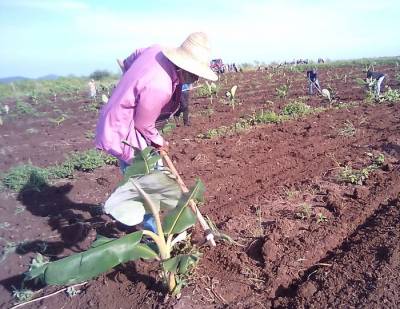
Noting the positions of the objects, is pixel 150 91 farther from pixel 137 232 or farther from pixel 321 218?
pixel 321 218

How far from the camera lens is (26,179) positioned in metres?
5.35

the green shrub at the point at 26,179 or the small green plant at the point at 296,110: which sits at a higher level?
the small green plant at the point at 296,110

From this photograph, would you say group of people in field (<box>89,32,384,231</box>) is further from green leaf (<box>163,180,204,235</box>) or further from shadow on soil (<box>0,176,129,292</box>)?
shadow on soil (<box>0,176,129,292</box>)

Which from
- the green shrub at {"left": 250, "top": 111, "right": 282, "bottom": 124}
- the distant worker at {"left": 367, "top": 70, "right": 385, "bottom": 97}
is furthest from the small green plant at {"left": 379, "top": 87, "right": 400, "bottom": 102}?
the green shrub at {"left": 250, "top": 111, "right": 282, "bottom": 124}

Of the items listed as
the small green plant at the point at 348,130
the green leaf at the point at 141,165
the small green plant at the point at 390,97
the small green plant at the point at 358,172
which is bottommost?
the small green plant at the point at 358,172

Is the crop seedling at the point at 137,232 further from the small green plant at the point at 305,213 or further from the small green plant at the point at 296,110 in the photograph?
the small green plant at the point at 296,110

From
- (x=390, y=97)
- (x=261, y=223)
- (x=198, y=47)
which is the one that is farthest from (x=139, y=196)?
(x=390, y=97)

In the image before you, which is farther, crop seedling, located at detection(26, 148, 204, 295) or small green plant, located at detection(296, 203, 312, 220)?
small green plant, located at detection(296, 203, 312, 220)

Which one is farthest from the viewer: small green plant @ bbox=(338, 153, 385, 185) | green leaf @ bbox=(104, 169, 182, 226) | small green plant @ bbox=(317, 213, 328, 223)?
small green plant @ bbox=(338, 153, 385, 185)

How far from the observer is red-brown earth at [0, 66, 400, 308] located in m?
2.76

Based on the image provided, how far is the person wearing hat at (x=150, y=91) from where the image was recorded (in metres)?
2.67

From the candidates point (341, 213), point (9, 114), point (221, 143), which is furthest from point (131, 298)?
point (9, 114)

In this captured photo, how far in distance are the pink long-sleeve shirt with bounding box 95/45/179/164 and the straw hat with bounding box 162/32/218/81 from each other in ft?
0.34

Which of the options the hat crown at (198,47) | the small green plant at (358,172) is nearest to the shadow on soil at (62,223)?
the hat crown at (198,47)
